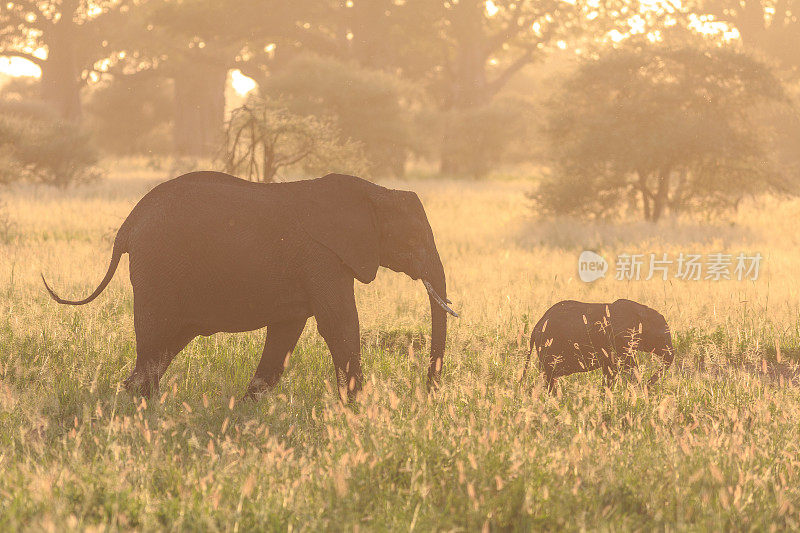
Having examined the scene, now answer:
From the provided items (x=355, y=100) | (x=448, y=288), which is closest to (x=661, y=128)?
(x=448, y=288)

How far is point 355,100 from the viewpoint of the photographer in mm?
32125

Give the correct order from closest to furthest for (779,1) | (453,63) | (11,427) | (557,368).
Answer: (11,427)
(557,368)
(779,1)
(453,63)

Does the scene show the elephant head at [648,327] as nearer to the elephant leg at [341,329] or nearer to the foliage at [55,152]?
the elephant leg at [341,329]

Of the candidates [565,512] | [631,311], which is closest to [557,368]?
[631,311]

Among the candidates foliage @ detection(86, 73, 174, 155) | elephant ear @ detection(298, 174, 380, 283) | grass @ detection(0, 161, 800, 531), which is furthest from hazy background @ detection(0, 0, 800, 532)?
foliage @ detection(86, 73, 174, 155)

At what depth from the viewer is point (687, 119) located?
18.0 meters

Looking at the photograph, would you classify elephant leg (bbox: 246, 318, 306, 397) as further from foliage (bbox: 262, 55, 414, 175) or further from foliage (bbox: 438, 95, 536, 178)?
foliage (bbox: 438, 95, 536, 178)

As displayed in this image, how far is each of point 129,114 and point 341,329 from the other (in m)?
45.2

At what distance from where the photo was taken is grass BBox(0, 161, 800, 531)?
3.48m

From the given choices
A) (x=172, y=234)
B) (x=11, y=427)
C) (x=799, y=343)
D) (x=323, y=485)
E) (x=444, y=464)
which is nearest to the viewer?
(x=323, y=485)

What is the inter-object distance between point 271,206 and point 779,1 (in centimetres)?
4349

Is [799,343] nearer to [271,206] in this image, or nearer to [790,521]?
[790,521]

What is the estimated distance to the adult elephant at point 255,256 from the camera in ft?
16.8

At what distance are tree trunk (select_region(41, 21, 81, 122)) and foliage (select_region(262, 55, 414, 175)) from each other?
39.0ft
